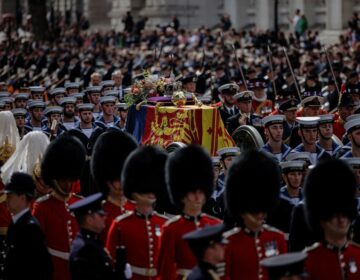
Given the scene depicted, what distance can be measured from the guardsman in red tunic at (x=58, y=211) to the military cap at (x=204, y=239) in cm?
177

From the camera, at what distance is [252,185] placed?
7793 millimetres

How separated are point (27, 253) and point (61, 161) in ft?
3.79

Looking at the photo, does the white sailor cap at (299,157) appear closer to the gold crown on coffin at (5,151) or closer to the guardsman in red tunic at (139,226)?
the gold crown on coffin at (5,151)

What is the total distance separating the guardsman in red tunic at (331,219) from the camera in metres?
7.18

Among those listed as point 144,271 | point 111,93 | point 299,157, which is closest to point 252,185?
point 144,271

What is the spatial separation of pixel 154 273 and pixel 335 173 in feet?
4.24

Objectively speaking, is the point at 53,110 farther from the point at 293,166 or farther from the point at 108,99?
the point at 293,166

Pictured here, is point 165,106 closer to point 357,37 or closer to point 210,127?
point 210,127

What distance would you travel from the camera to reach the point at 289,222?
8.95 metres

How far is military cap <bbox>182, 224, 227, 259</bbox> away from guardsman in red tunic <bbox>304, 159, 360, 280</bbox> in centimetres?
54

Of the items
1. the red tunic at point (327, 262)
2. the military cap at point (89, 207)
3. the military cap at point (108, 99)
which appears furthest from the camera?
the military cap at point (108, 99)

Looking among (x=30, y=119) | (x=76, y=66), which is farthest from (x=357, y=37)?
(x=30, y=119)

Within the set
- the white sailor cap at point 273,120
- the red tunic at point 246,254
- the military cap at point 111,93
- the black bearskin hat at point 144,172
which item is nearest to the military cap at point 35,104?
the military cap at point 111,93

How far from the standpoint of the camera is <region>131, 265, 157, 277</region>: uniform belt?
807cm
